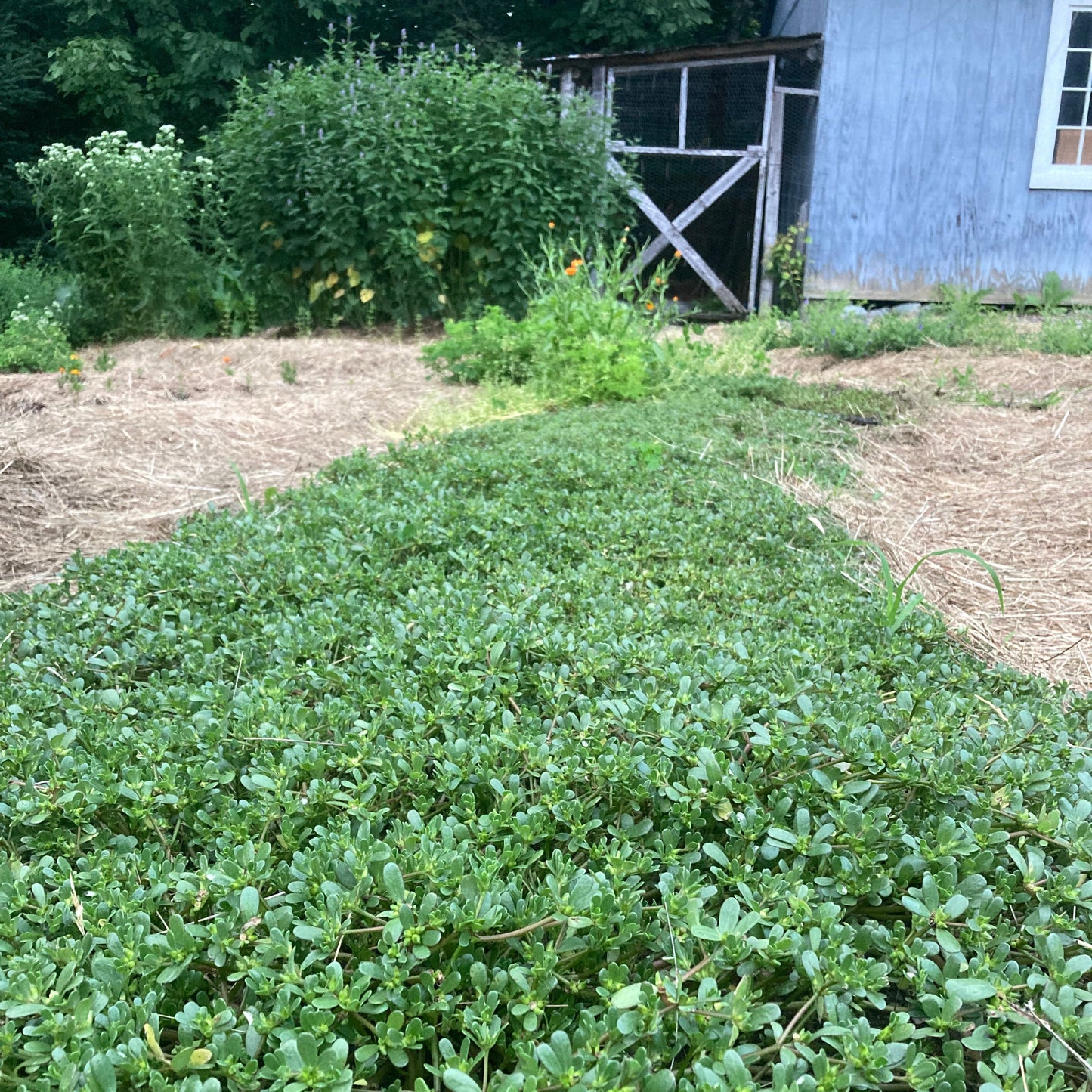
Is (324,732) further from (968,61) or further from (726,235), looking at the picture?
(726,235)

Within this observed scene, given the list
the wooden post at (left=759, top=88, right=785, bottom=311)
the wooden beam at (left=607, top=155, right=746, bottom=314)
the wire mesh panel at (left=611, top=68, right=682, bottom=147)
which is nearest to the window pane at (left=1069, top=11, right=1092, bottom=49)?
→ the wooden post at (left=759, top=88, right=785, bottom=311)

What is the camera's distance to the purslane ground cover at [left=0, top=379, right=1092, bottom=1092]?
100 centimetres

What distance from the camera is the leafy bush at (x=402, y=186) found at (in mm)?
8117

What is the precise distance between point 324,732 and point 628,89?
1152 centimetres

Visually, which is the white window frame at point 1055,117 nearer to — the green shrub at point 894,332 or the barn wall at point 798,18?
the barn wall at point 798,18

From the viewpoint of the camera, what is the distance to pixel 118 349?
25.7 feet

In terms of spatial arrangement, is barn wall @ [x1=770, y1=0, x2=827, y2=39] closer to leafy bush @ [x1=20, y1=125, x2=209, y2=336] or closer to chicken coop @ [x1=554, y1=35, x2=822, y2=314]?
chicken coop @ [x1=554, y1=35, x2=822, y2=314]

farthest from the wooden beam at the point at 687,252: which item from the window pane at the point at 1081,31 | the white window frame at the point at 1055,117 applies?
the window pane at the point at 1081,31

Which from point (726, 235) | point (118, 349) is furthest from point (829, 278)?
point (118, 349)

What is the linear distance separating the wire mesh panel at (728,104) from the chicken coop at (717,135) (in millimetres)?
16

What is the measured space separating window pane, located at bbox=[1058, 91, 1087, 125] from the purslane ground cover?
9286 mm

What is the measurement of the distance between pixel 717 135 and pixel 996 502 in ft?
34.9

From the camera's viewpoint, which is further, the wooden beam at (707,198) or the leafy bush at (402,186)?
the wooden beam at (707,198)

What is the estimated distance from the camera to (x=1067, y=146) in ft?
30.8
